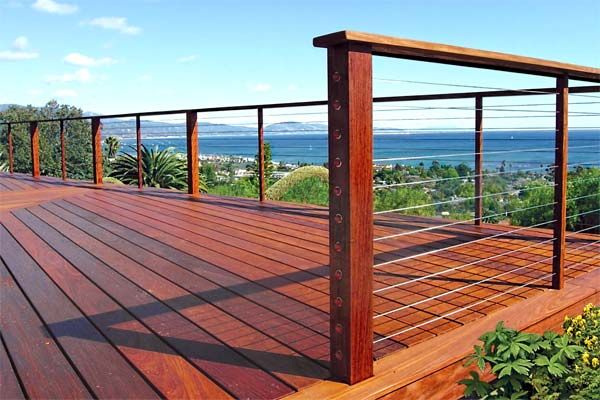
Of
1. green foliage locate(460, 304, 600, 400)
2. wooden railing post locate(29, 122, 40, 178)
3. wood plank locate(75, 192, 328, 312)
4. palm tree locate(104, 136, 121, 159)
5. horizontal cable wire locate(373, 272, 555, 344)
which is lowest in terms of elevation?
green foliage locate(460, 304, 600, 400)

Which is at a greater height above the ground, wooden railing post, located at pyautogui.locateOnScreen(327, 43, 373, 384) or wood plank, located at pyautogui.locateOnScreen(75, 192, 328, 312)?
wooden railing post, located at pyautogui.locateOnScreen(327, 43, 373, 384)

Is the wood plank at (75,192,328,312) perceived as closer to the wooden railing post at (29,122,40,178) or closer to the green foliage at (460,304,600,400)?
the green foliage at (460,304,600,400)

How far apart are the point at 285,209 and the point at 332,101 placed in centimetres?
312

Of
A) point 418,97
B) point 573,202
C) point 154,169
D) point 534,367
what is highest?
point 418,97

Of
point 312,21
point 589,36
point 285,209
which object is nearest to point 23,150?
point 312,21

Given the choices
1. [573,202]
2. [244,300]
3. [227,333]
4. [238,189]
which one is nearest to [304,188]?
[238,189]

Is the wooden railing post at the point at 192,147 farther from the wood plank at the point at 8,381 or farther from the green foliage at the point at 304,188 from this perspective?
the wood plank at the point at 8,381

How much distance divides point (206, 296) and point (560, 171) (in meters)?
1.65

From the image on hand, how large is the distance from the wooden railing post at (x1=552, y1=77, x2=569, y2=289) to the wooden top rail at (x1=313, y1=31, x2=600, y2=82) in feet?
0.33

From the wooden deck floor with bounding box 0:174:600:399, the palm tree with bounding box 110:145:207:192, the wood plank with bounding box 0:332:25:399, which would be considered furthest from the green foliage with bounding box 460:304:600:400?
the palm tree with bounding box 110:145:207:192

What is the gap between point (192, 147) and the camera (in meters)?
5.18

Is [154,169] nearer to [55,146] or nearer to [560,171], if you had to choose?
[560,171]

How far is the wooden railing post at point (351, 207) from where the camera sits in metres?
1.43

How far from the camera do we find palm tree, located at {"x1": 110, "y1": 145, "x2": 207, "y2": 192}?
1013 cm
